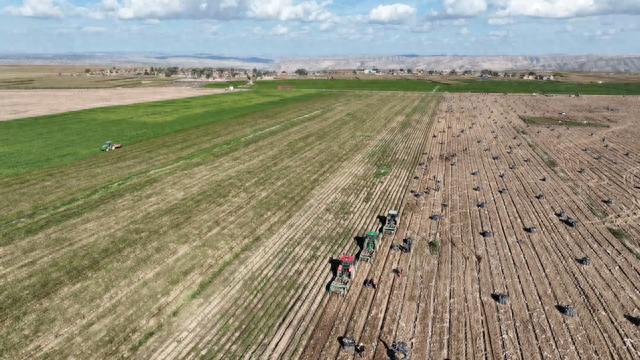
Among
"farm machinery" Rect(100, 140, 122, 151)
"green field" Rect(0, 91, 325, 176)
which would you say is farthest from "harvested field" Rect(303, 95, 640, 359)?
"green field" Rect(0, 91, 325, 176)

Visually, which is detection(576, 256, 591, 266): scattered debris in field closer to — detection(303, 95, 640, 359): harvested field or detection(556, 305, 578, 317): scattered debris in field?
detection(303, 95, 640, 359): harvested field

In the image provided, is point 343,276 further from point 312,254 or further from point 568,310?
point 568,310

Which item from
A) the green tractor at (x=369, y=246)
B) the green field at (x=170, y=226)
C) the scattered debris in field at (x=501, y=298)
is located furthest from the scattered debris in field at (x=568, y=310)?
the green field at (x=170, y=226)

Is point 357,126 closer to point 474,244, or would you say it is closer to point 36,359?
point 474,244

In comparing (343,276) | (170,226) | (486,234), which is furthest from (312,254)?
(486,234)

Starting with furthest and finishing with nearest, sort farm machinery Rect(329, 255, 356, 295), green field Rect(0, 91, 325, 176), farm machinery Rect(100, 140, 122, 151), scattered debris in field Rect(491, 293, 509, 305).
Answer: farm machinery Rect(100, 140, 122, 151) < green field Rect(0, 91, 325, 176) < farm machinery Rect(329, 255, 356, 295) < scattered debris in field Rect(491, 293, 509, 305)

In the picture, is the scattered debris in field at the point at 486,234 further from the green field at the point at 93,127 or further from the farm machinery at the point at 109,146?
the farm machinery at the point at 109,146

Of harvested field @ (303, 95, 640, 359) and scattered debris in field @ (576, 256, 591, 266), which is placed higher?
scattered debris in field @ (576, 256, 591, 266)
